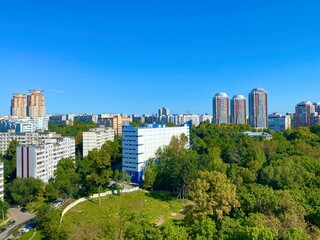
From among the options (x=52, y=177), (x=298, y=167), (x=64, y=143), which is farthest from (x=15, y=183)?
(x=298, y=167)

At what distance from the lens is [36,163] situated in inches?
1198

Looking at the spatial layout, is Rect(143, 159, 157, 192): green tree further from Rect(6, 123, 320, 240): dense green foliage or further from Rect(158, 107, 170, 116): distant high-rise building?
Rect(158, 107, 170, 116): distant high-rise building

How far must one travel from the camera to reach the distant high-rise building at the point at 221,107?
279 ft

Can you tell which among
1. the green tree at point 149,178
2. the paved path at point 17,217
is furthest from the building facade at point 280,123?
the paved path at point 17,217

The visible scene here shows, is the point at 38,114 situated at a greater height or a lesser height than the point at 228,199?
greater

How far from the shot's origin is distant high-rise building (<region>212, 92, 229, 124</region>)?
279ft

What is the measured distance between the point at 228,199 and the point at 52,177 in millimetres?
22595

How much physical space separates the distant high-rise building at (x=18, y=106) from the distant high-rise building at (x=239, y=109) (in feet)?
185

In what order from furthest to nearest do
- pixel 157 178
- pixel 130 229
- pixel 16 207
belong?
pixel 157 178 → pixel 16 207 → pixel 130 229

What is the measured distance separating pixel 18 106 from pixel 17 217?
59.3 metres

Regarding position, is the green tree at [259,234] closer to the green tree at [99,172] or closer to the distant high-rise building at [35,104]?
the green tree at [99,172]

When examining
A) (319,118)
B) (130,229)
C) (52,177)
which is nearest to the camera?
(130,229)

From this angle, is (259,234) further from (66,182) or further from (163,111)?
(163,111)

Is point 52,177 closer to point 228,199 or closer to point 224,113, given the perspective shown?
point 228,199
